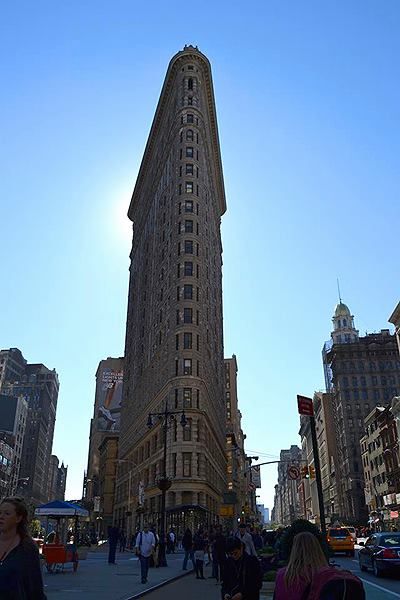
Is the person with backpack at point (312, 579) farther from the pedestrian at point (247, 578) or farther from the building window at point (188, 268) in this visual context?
the building window at point (188, 268)

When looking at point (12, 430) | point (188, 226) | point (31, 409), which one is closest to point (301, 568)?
point (188, 226)

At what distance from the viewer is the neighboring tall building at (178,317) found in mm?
58031

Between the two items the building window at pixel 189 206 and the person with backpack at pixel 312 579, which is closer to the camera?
the person with backpack at pixel 312 579

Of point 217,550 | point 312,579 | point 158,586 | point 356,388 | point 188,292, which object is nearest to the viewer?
point 312,579

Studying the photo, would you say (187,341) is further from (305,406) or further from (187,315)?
(305,406)

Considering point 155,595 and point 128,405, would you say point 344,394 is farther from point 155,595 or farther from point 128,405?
point 155,595

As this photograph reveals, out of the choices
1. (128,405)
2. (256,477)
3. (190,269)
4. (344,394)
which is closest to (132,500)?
(128,405)

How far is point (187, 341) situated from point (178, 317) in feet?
10.9

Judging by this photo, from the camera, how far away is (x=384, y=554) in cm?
2153

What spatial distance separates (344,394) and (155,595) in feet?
381

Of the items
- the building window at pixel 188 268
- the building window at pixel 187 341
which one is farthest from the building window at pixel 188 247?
the building window at pixel 187 341

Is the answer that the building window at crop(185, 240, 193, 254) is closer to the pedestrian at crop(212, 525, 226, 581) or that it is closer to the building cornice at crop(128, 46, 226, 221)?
the building cornice at crop(128, 46, 226, 221)

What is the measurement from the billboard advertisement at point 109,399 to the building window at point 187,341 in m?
82.8

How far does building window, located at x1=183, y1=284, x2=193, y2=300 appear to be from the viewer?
212 feet
